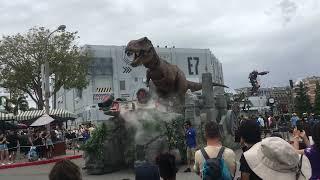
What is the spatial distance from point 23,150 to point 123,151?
10966 mm

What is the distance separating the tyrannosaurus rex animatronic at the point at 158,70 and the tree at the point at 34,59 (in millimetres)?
21610

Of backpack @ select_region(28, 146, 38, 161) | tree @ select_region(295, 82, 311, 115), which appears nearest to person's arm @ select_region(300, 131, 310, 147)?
backpack @ select_region(28, 146, 38, 161)

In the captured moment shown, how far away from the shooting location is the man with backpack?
17.1 ft

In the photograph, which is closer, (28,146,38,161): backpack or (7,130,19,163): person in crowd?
(28,146,38,161): backpack

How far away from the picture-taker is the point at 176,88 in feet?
66.1

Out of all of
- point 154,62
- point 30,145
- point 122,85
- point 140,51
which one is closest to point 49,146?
point 30,145

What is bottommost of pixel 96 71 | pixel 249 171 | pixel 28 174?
pixel 28 174

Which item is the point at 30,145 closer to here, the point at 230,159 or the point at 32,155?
the point at 32,155

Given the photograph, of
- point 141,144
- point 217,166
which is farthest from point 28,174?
point 217,166

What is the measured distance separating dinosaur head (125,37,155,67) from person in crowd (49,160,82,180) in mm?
14421

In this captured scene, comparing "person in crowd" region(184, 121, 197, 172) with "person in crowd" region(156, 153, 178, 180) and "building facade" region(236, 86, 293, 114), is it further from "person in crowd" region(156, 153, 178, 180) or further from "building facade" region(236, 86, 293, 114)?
"building facade" region(236, 86, 293, 114)

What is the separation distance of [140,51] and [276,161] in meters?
13.9

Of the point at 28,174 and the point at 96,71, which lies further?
the point at 96,71

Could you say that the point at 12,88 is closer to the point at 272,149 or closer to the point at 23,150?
the point at 23,150
